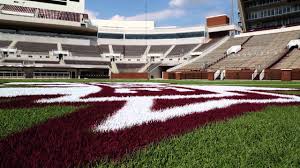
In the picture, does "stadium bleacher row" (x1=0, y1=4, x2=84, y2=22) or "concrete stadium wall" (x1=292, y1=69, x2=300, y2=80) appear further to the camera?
"stadium bleacher row" (x1=0, y1=4, x2=84, y2=22)

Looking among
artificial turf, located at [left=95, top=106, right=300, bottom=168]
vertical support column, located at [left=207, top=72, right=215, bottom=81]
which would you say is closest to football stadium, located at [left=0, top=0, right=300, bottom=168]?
artificial turf, located at [left=95, top=106, right=300, bottom=168]

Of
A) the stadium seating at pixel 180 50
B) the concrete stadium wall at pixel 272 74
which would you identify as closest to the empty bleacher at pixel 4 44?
the stadium seating at pixel 180 50

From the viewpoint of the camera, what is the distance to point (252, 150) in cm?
326

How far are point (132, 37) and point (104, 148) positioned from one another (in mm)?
82581

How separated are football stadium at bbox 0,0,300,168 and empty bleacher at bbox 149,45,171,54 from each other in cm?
28

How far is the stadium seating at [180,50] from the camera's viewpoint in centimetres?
7078

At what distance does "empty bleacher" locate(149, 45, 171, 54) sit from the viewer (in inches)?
3007

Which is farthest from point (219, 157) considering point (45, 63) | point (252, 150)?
point (45, 63)

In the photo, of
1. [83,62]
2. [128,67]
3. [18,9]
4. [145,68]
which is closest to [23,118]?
[83,62]

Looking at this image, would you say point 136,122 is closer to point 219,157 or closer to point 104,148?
point 104,148

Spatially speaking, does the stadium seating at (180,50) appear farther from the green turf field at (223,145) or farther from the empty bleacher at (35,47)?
the green turf field at (223,145)

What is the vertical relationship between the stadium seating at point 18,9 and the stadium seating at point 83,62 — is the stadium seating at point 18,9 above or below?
above

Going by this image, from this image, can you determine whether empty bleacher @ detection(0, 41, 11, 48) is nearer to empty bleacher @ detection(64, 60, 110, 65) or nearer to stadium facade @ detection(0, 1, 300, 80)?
stadium facade @ detection(0, 1, 300, 80)

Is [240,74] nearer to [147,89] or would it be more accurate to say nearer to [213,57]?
[213,57]
